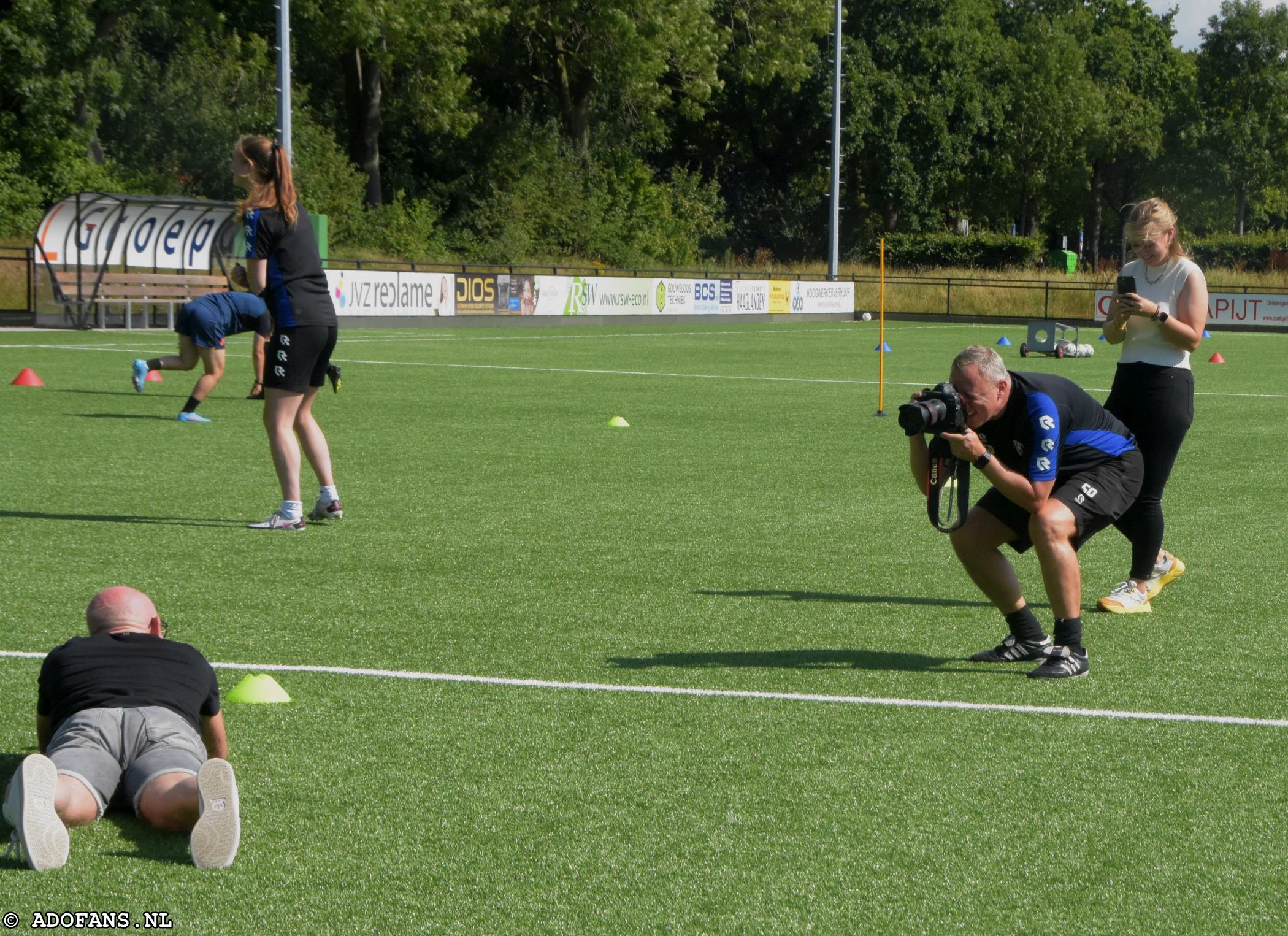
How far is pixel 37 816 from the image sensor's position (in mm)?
3779

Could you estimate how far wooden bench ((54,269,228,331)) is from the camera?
99.8 feet

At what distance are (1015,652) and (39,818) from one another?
3.70 meters

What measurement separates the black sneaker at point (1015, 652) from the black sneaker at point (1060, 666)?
0.49 ft

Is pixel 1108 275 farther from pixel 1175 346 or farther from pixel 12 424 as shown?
pixel 1175 346

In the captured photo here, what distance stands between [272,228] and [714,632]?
3.54 meters

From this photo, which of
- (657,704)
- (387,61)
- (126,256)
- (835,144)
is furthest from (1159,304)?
(835,144)

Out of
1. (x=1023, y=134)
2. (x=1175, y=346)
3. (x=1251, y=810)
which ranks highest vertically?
(x=1023, y=134)

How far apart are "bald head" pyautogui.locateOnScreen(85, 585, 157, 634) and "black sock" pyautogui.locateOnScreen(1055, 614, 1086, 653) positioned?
3.24 meters

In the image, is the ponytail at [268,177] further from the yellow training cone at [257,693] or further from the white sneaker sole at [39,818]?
the white sneaker sole at [39,818]

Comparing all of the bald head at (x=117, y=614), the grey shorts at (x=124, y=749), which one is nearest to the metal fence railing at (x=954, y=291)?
the bald head at (x=117, y=614)

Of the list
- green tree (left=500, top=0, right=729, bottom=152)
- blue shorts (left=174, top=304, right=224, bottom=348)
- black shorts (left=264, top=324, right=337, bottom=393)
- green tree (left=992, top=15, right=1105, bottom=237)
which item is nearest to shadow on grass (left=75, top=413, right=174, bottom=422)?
blue shorts (left=174, top=304, right=224, bottom=348)

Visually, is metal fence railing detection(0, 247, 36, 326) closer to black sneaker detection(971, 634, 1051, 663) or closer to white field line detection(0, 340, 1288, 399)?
white field line detection(0, 340, 1288, 399)

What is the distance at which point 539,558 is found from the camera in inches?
325

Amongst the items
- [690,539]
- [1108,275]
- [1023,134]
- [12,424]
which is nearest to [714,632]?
[690,539]
